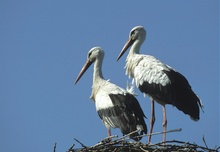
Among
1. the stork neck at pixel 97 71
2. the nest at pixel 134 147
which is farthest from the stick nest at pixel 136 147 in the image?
the stork neck at pixel 97 71

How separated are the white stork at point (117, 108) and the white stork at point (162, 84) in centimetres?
32

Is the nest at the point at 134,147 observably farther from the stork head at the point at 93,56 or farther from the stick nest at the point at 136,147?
the stork head at the point at 93,56

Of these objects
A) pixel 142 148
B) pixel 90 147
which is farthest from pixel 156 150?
pixel 90 147

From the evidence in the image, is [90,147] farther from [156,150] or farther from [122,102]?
[122,102]

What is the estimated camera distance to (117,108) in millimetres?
12250

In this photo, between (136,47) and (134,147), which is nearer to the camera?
(134,147)

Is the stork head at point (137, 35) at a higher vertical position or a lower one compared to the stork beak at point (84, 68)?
higher

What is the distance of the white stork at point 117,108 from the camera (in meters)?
12.0

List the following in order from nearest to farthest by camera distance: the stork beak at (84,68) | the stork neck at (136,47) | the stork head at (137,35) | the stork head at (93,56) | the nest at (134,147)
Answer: the nest at (134,147)
the stork neck at (136,47)
the stork head at (137,35)
the stork head at (93,56)
the stork beak at (84,68)

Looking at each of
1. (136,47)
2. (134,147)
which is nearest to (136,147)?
(134,147)

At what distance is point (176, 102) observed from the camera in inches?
480

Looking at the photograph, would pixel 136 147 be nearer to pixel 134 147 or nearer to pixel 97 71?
pixel 134 147

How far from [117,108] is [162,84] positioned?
2.43ft

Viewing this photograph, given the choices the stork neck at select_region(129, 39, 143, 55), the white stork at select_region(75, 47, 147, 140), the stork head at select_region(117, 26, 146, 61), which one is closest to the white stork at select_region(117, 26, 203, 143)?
the stork neck at select_region(129, 39, 143, 55)
